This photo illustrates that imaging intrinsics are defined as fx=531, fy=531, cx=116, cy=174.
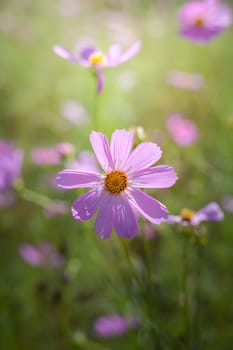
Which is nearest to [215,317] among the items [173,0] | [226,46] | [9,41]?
[226,46]

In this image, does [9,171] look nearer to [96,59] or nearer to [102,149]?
[96,59]

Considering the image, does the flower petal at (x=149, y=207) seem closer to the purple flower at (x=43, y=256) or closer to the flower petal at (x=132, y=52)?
the flower petal at (x=132, y=52)

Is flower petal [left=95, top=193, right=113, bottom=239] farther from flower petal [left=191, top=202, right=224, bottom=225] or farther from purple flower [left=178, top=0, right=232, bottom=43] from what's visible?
purple flower [left=178, top=0, right=232, bottom=43]

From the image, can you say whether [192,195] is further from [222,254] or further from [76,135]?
[76,135]

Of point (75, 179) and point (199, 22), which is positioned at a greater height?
point (199, 22)

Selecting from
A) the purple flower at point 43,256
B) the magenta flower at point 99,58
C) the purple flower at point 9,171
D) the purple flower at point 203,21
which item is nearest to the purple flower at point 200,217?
the magenta flower at point 99,58

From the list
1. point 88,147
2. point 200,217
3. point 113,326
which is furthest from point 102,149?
point 88,147
